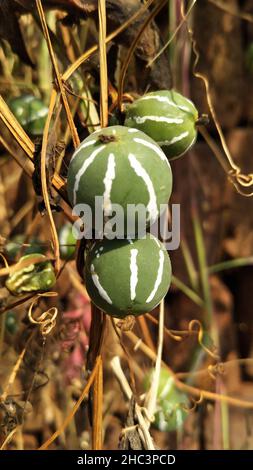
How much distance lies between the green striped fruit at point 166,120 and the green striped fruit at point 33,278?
9.4 inches

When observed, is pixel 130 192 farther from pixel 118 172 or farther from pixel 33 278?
pixel 33 278

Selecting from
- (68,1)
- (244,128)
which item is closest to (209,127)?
(244,128)

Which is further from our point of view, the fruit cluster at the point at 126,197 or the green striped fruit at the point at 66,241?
the green striped fruit at the point at 66,241

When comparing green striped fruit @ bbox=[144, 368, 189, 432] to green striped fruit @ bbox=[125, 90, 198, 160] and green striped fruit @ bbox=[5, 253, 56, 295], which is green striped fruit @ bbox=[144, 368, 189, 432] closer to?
green striped fruit @ bbox=[5, 253, 56, 295]

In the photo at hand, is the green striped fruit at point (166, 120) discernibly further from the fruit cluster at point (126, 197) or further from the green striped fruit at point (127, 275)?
the green striped fruit at point (127, 275)

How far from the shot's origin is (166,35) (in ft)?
4.42

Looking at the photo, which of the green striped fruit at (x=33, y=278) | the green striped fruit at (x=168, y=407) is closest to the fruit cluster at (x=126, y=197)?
the green striped fruit at (x=33, y=278)

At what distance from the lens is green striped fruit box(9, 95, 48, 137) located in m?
1.05

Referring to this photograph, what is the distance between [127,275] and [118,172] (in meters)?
0.12

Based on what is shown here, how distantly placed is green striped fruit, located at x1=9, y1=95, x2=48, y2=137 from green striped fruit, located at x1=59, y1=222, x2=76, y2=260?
19cm

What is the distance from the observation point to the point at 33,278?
0.92 meters

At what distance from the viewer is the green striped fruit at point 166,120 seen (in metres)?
0.80

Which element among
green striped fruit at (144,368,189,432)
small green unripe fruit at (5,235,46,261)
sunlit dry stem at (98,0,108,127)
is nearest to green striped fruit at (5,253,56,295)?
small green unripe fruit at (5,235,46,261)
